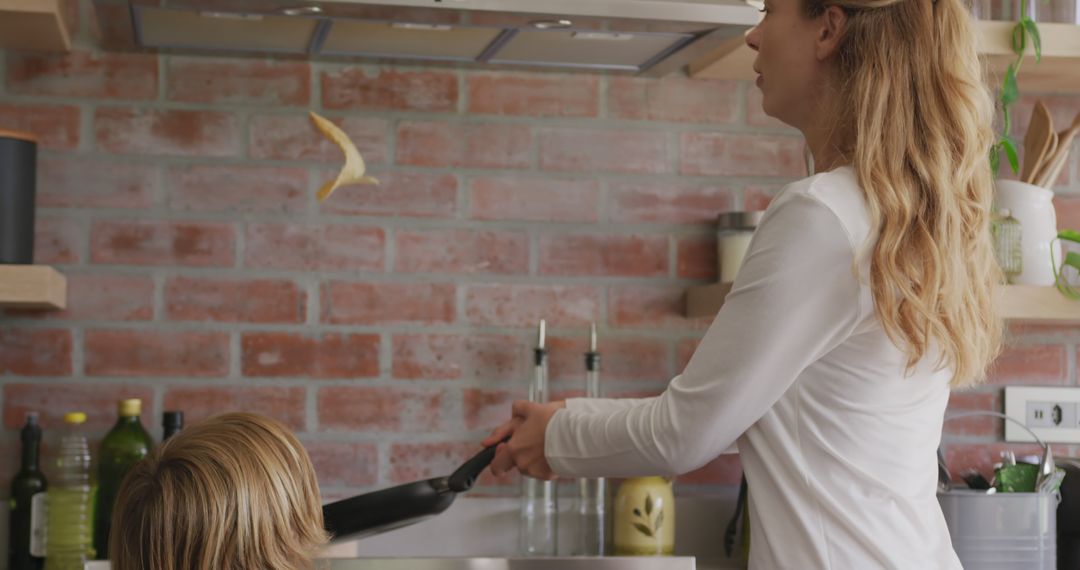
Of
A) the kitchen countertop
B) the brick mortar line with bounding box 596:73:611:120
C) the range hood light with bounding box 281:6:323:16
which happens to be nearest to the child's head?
the kitchen countertop

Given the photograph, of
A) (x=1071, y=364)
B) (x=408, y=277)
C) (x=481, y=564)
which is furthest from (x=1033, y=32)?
(x=481, y=564)

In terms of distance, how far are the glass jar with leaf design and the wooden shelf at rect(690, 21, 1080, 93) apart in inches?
26.3

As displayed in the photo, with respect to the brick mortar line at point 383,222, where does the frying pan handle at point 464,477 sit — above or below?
below

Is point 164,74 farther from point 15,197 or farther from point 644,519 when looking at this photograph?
point 644,519

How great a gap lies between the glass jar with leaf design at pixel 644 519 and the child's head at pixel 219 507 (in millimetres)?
894

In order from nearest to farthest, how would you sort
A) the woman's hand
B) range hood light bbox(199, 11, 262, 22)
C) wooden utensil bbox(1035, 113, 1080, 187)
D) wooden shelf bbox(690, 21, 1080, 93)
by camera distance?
the woman's hand → range hood light bbox(199, 11, 262, 22) → wooden shelf bbox(690, 21, 1080, 93) → wooden utensil bbox(1035, 113, 1080, 187)

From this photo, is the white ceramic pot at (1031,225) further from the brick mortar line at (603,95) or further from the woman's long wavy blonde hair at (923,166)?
the woman's long wavy blonde hair at (923,166)

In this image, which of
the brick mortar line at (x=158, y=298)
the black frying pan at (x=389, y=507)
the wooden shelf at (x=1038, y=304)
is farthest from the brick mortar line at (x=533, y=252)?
the black frying pan at (x=389, y=507)

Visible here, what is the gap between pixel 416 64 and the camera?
214 cm

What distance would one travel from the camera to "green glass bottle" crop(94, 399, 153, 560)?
6.38 feet

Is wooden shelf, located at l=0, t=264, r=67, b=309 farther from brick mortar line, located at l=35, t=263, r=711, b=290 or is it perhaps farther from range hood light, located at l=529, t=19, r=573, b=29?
range hood light, located at l=529, t=19, r=573, b=29

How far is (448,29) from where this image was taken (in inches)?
73.4

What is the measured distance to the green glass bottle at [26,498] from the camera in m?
1.92

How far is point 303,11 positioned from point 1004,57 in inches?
43.0
